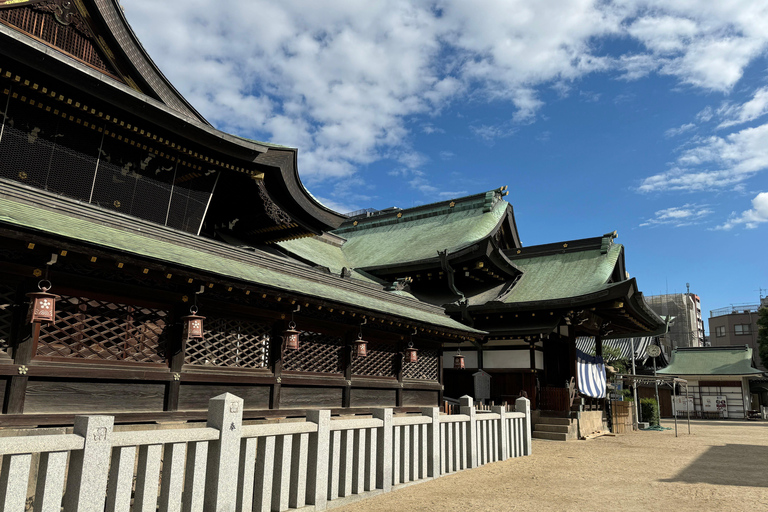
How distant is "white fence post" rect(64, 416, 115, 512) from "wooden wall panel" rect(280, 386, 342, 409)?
599 cm

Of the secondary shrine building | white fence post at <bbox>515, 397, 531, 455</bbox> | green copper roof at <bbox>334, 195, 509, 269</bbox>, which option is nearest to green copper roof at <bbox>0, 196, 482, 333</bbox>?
the secondary shrine building

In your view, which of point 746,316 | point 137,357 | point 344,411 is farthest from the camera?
point 746,316

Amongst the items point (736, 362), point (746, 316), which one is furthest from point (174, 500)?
point (746, 316)

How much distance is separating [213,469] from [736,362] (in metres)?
48.9

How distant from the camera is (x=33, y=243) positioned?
6.21 meters

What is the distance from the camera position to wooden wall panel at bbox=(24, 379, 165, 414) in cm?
706

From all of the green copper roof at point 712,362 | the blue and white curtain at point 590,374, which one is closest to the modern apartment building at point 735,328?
the green copper roof at point 712,362

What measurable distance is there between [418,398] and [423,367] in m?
0.85

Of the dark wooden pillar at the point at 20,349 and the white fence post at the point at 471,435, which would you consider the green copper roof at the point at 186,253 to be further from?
the white fence post at the point at 471,435

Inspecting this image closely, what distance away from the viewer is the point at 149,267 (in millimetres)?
7207

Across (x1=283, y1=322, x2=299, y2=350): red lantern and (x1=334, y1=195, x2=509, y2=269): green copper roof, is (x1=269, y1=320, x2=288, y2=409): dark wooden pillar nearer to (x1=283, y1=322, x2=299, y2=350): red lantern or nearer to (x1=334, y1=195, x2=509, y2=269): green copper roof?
(x1=283, y1=322, x2=299, y2=350): red lantern

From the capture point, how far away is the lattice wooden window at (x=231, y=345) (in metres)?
9.12

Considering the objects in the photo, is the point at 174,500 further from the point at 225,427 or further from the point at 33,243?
the point at 33,243

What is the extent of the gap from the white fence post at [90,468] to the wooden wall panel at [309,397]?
599cm
